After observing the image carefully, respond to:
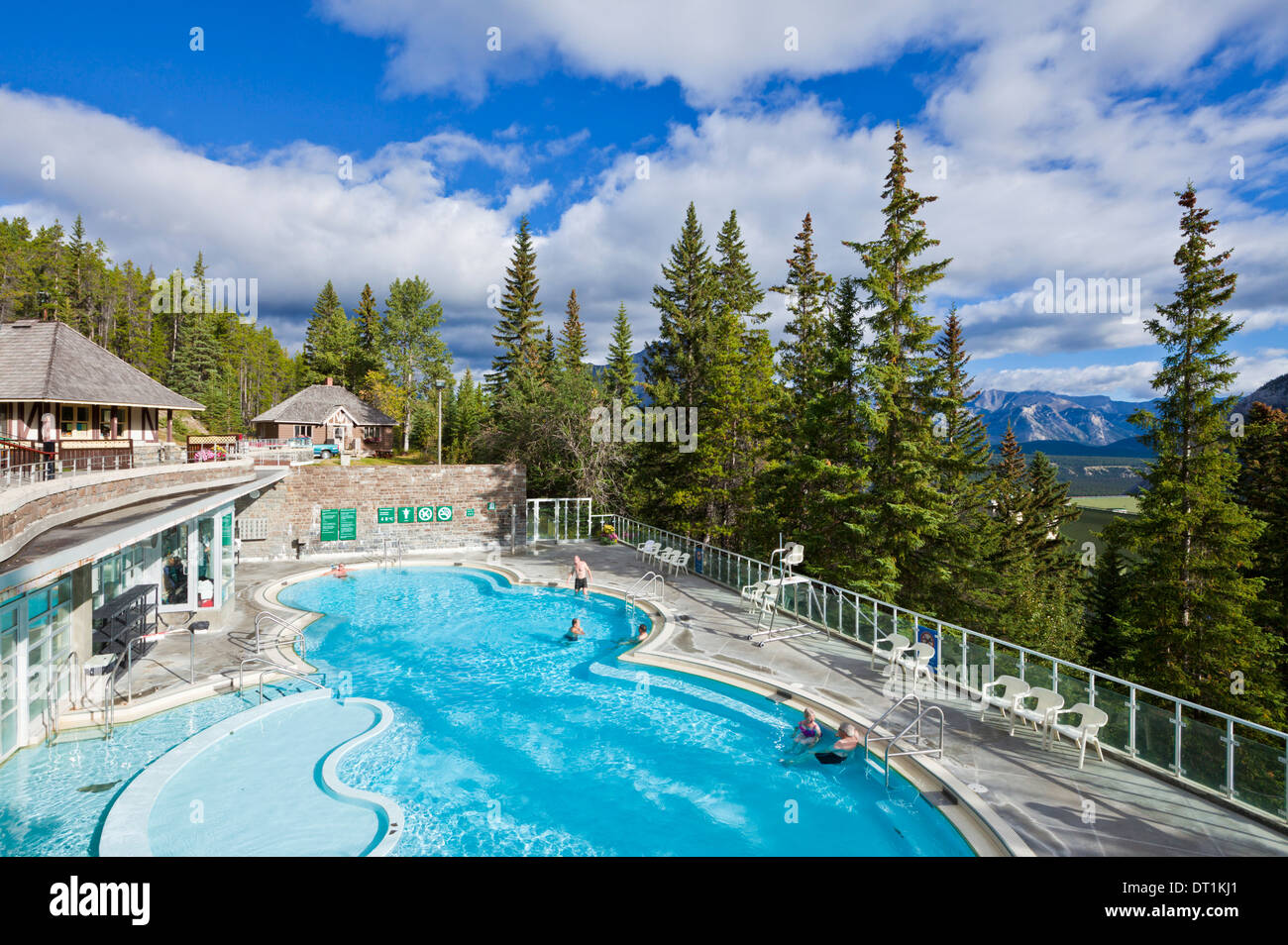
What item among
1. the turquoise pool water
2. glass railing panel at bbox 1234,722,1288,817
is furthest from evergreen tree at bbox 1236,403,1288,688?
the turquoise pool water

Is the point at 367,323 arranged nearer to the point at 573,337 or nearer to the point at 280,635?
the point at 573,337

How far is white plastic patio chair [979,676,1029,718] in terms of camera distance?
9.13 metres

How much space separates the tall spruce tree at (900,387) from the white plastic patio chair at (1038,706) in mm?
10618

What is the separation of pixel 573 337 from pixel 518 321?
→ 14.2 ft

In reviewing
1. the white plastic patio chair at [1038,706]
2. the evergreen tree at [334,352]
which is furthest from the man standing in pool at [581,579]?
the evergreen tree at [334,352]

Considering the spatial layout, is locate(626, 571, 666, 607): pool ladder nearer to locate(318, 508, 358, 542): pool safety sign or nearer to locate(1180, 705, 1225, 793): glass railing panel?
locate(1180, 705, 1225, 793): glass railing panel

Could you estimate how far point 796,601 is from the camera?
14.7 meters

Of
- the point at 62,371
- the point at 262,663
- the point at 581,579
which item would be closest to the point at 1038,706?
the point at 581,579

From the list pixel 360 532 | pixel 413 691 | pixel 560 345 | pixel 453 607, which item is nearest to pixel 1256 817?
pixel 413 691

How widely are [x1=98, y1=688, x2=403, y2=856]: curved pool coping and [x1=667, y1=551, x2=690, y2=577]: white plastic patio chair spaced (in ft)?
34.5

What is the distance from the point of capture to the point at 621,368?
40031mm

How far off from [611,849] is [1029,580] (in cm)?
3474

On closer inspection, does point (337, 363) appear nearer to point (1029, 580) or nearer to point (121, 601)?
point (121, 601)

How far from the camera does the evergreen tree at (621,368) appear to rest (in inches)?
1448
